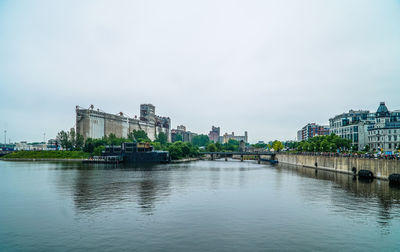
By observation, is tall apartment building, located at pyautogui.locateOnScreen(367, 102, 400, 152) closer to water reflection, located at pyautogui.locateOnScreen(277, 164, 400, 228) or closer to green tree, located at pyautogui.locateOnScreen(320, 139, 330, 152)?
green tree, located at pyautogui.locateOnScreen(320, 139, 330, 152)

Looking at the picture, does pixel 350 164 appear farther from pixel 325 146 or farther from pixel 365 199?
pixel 365 199

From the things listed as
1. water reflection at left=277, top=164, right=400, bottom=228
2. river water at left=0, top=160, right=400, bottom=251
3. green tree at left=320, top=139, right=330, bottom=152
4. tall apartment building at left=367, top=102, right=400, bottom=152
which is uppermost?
tall apartment building at left=367, top=102, right=400, bottom=152

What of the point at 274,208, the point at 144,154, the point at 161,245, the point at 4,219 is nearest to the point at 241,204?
the point at 274,208

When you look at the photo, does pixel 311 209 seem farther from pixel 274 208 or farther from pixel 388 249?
pixel 388 249

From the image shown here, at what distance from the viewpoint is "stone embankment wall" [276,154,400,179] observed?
77.5 m

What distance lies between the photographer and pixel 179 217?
40906 millimetres

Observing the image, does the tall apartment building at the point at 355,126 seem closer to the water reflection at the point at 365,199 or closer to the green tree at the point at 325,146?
the green tree at the point at 325,146

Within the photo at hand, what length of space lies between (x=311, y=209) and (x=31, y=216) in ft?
131

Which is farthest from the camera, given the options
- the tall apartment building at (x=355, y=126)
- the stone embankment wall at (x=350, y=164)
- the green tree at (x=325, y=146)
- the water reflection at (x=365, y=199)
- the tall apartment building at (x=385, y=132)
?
the tall apartment building at (x=355, y=126)

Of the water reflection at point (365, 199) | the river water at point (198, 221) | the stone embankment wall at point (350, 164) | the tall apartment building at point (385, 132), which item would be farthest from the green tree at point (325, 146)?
the river water at point (198, 221)

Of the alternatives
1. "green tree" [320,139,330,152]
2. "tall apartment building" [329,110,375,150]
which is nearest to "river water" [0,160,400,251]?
"green tree" [320,139,330,152]

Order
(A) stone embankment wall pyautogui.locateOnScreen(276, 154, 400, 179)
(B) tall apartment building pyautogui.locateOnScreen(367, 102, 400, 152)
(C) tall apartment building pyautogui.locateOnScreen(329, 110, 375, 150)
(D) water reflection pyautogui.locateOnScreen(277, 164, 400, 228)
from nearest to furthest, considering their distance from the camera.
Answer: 1. (D) water reflection pyautogui.locateOnScreen(277, 164, 400, 228)
2. (A) stone embankment wall pyautogui.locateOnScreen(276, 154, 400, 179)
3. (B) tall apartment building pyautogui.locateOnScreen(367, 102, 400, 152)
4. (C) tall apartment building pyautogui.locateOnScreen(329, 110, 375, 150)

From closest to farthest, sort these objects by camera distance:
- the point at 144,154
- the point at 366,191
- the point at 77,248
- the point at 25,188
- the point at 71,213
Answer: the point at 77,248 < the point at 71,213 < the point at 366,191 < the point at 25,188 < the point at 144,154

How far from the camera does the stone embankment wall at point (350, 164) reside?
77.5 metres
